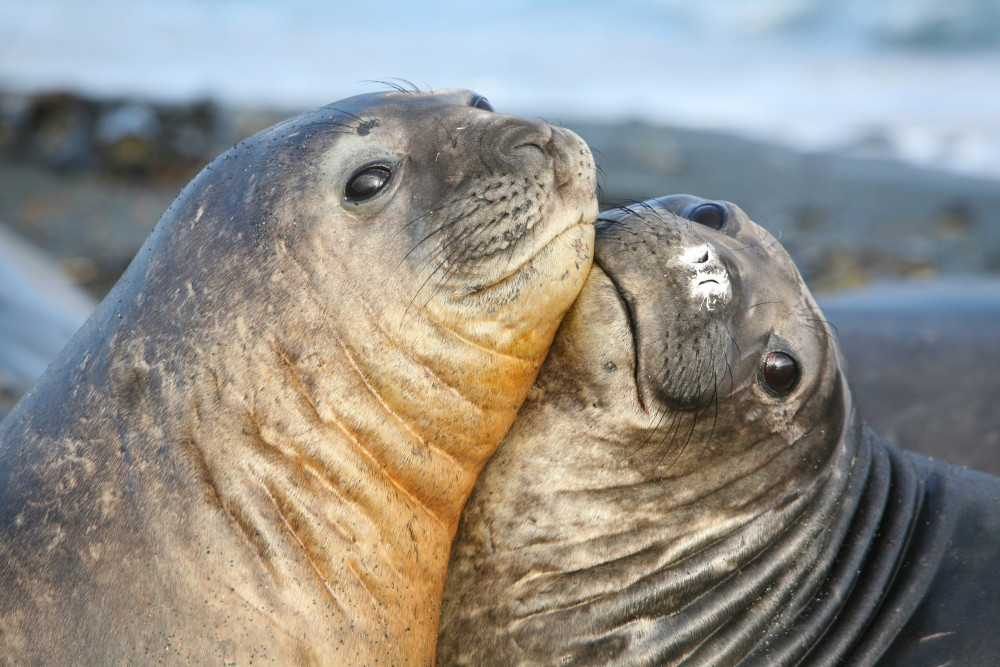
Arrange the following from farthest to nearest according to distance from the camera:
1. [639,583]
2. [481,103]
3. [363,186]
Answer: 1. [481,103]
2. [639,583]
3. [363,186]

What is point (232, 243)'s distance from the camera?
9.29 feet

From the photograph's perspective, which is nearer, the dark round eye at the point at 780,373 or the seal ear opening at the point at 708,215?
the dark round eye at the point at 780,373

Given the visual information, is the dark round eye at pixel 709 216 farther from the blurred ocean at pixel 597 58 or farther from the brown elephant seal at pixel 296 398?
the blurred ocean at pixel 597 58

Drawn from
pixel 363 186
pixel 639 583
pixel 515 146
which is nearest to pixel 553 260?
pixel 515 146

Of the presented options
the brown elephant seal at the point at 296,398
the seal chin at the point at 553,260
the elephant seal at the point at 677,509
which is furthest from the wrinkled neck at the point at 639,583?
the seal chin at the point at 553,260

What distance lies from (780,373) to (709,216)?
1.82 ft

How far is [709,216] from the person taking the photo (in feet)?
11.0

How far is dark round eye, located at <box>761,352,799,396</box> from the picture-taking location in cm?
311

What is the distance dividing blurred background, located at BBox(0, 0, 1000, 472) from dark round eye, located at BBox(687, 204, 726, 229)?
411 millimetres

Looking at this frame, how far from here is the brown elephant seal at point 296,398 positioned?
261 cm

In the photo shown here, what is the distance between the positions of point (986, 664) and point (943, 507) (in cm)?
62

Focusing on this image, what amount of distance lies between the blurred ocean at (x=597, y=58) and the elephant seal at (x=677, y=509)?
877cm

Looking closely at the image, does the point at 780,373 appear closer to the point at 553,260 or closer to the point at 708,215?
the point at 708,215

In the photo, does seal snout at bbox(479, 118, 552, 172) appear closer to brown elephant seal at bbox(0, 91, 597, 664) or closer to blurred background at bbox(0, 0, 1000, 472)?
brown elephant seal at bbox(0, 91, 597, 664)
